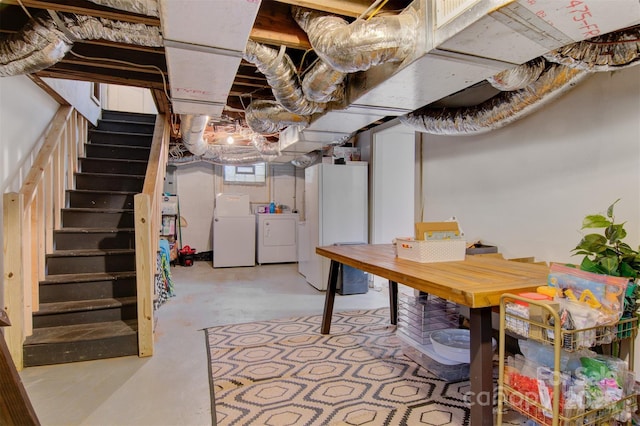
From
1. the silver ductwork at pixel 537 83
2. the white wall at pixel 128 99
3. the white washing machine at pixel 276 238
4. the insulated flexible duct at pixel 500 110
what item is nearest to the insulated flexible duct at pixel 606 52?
the silver ductwork at pixel 537 83

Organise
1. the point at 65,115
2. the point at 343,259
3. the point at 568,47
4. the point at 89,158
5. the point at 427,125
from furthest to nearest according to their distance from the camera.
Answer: the point at 89,158, the point at 65,115, the point at 427,125, the point at 343,259, the point at 568,47

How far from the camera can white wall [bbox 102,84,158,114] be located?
604cm

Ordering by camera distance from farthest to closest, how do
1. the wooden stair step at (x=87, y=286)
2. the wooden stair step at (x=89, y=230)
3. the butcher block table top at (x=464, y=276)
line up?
the wooden stair step at (x=89, y=230)
the wooden stair step at (x=87, y=286)
the butcher block table top at (x=464, y=276)

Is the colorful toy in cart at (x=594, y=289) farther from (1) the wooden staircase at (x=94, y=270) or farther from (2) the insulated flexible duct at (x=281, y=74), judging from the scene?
(1) the wooden staircase at (x=94, y=270)

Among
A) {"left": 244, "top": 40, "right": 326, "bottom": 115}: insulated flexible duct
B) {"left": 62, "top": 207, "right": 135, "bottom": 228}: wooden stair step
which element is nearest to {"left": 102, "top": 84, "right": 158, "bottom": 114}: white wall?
{"left": 62, "top": 207, "right": 135, "bottom": 228}: wooden stair step

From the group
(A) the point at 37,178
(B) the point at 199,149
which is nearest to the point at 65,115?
(A) the point at 37,178

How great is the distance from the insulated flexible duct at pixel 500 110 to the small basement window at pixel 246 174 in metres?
4.47

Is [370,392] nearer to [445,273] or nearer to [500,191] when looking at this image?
[445,273]

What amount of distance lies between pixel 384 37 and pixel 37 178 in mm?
2852

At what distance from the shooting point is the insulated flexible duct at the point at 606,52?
1.55m

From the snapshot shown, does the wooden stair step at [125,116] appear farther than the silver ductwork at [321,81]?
Yes

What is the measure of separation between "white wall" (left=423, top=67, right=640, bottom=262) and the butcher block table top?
51 cm

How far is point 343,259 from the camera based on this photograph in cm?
244

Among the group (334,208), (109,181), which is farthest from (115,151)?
(334,208)
